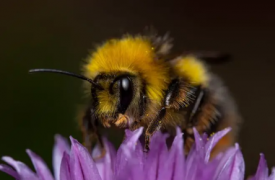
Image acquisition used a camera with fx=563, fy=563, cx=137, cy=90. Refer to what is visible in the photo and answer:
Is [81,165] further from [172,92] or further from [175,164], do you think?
[172,92]

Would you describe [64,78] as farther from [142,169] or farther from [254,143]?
[142,169]

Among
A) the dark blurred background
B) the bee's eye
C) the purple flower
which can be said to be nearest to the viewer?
the purple flower

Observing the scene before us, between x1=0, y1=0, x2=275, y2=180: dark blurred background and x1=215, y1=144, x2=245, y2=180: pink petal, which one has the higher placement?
x1=0, y1=0, x2=275, y2=180: dark blurred background

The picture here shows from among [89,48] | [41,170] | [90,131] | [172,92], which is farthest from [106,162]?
[89,48]

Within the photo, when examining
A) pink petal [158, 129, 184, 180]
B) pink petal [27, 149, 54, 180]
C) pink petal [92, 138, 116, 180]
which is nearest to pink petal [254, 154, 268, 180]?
pink petal [158, 129, 184, 180]

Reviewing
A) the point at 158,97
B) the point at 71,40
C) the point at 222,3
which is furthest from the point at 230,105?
the point at 222,3

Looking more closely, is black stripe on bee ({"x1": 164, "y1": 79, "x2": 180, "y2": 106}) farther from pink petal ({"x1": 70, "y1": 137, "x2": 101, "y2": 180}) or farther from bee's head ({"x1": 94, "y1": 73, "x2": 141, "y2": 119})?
pink petal ({"x1": 70, "y1": 137, "x2": 101, "y2": 180})
